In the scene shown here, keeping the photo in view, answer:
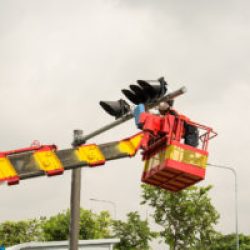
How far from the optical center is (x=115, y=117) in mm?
12016

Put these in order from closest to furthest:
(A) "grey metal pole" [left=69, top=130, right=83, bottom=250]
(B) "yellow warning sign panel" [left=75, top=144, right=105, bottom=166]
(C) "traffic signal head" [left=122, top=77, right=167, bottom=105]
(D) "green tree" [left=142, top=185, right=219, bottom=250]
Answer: (C) "traffic signal head" [left=122, top=77, right=167, bottom=105] < (B) "yellow warning sign panel" [left=75, top=144, right=105, bottom=166] < (A) "grey metal pole" [left=69, top=130, right=83, bottom=250] < (D) "green tree" [left=142, top=185, right=219, bottom=250]

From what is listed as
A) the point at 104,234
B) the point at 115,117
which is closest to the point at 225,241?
the point at 104,234

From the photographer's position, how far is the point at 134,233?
196 ft

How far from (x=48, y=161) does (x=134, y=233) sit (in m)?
50.5

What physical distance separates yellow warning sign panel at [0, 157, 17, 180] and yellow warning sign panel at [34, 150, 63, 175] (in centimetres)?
46

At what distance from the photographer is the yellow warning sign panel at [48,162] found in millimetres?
10167

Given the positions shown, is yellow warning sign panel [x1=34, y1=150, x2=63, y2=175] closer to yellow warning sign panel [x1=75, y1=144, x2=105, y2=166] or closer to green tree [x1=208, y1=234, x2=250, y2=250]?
yellow warning sign panel [x1=75, y1=144, x2=105, y2=166]

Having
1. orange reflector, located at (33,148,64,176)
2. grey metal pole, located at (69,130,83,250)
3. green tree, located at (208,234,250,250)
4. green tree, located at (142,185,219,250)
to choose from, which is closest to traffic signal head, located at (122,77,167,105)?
orange reflector, located at (33,148,64,176)

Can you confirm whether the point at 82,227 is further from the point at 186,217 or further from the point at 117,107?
the point at 117,107

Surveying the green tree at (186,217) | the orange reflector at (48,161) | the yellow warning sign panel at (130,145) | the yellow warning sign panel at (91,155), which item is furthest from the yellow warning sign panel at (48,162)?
the green tree at (186,217)

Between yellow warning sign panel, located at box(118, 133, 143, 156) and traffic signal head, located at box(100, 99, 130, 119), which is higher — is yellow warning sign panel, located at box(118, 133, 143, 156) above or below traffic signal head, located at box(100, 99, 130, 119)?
below

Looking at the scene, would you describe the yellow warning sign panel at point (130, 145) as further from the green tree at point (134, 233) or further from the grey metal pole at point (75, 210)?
the green tree at point (134, 233)

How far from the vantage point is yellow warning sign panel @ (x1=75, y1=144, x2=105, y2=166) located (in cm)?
1061

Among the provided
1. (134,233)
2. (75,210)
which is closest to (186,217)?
(134,233)
